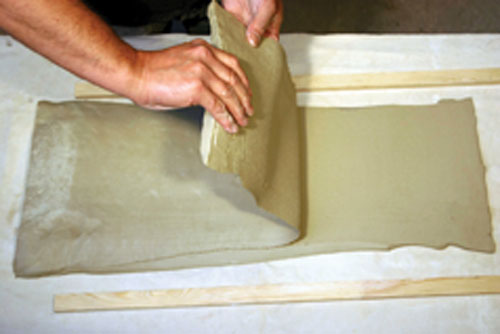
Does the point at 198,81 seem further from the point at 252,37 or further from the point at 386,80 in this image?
the point at 386,80

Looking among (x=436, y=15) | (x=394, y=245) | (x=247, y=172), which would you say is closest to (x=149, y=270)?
(x=247, y=172)

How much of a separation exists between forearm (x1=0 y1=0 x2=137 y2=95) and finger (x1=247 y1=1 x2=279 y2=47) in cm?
29

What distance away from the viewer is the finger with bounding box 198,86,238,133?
0.87 meters

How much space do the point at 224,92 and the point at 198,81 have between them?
0.20 feet

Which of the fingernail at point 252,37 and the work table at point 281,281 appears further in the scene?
the work table at point 281,281

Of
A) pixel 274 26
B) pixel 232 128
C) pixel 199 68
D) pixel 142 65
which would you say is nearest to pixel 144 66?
pixel 142 65

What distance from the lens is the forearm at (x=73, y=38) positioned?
79 centimetres

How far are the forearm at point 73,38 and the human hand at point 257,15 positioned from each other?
303 millimetres

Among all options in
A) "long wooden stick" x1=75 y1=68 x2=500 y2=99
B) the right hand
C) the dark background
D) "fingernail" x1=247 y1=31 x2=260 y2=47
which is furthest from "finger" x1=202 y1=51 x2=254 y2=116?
the dark background

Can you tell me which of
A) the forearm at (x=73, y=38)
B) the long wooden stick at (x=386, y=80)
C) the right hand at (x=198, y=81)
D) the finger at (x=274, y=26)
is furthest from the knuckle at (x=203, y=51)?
the long wooden stick at (x=386, y=80)

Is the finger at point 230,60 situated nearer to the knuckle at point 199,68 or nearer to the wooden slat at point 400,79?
the knuckle at point 199,68

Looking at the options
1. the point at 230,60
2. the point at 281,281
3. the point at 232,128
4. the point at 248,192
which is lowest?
the point at 281,281

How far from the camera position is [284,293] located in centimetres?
111

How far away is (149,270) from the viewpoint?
1.16 metres
